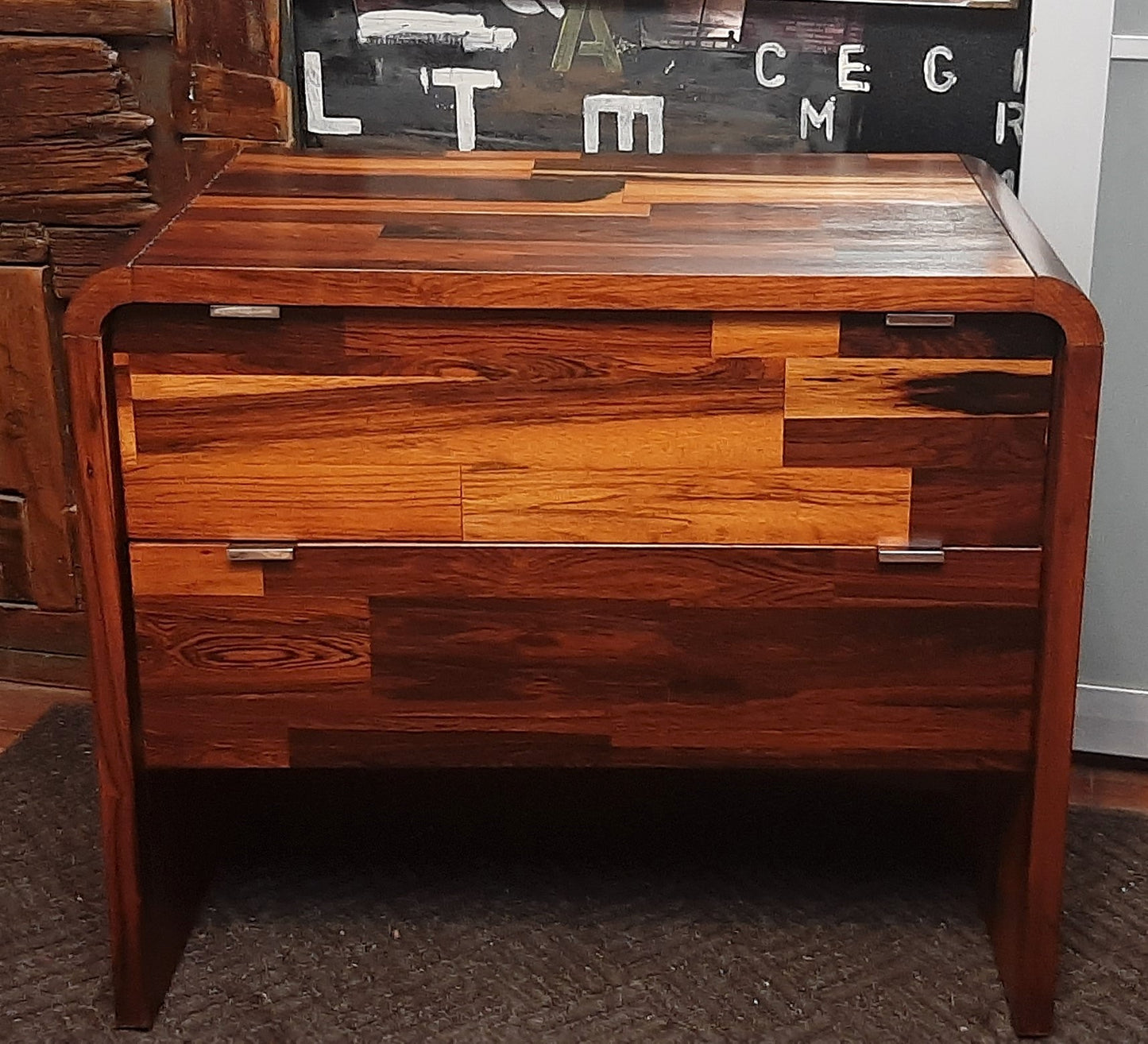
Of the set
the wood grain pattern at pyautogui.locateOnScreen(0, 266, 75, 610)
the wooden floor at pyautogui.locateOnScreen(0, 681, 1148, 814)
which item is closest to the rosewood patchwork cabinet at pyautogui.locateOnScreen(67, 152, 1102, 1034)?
the wooden floor at pyautogui.locateOnScreen(0, 681, 1148, 814)

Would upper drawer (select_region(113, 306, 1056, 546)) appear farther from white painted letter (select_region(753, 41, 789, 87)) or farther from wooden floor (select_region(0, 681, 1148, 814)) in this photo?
wooden floor (select_region(0, 681, 1148, 814))

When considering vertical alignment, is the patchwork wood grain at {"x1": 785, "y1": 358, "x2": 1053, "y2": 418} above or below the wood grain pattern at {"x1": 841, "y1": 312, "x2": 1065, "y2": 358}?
below

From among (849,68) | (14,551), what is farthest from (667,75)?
(14,551)

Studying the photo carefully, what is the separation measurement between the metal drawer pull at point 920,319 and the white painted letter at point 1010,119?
1.61 feet

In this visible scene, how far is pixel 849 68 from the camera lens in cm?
150

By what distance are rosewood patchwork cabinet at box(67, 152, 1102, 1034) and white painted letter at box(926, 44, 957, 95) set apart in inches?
11.5

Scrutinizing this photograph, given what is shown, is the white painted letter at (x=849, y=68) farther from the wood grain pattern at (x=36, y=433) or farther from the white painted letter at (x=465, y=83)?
the wood grain pattern at (x=36, y=433)

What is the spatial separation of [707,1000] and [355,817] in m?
0.44

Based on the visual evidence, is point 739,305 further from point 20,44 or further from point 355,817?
point 20,44

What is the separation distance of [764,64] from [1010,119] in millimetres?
242

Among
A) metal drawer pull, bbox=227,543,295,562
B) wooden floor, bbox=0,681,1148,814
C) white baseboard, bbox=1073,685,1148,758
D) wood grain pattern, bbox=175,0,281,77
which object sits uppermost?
wood grain pattern, bbox=175,0,281,77

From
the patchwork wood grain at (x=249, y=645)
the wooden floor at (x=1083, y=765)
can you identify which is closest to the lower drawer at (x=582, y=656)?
the patchwork wood grain at (x=249, y=645)

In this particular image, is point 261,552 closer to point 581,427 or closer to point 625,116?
point 581,427

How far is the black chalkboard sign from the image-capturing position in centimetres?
149
